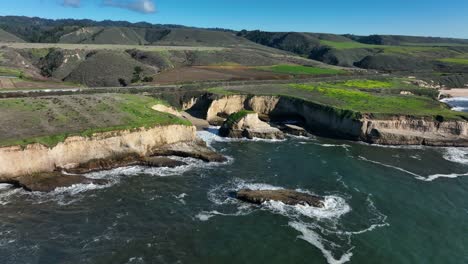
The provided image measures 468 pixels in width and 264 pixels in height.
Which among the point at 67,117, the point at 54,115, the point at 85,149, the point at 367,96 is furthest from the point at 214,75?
the point at 85,149

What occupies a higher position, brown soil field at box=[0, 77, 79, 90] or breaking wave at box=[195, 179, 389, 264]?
brown soil field at box=[0, 77, 79, 90]

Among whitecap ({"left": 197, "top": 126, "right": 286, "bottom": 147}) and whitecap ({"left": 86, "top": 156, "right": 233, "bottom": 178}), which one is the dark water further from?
whitecap ({"left": 197, "top": 126, "right": 286, "bottom": 147})

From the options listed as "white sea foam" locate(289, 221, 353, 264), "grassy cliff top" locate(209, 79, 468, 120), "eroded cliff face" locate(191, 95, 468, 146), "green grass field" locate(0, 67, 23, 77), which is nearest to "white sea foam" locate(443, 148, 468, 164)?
"eroded cliff face" locate(191, 95, 468, 146)

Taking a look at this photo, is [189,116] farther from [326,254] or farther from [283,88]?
[326,254]

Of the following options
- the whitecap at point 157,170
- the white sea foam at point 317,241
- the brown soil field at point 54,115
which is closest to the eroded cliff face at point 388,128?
the whitecap at point 157,170

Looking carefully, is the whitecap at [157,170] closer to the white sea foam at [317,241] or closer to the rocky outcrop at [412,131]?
the white sea foam at [317,241]
